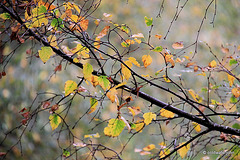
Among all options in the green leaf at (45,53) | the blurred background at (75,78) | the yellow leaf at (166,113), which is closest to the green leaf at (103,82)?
the green leaf at (45,53)

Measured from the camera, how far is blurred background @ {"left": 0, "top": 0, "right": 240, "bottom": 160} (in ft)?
7.14

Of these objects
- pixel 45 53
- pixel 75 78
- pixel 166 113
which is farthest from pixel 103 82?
pixel 75 78

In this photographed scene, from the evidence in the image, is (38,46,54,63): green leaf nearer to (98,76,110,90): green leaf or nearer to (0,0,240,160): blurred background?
(98,76,110,90): green leaf

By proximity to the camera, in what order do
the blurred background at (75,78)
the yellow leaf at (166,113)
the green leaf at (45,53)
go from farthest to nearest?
the blurred background at (75,78)
the yellow leaf at (166,113)
the green leaf at (45,53)

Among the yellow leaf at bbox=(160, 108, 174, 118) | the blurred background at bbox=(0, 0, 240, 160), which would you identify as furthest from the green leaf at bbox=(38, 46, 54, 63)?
the blurred background at bbox=(0, 0, 240, 160)

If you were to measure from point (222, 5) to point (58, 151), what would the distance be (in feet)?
11.0

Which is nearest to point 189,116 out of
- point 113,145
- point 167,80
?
point 167,80

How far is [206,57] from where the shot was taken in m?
3.61

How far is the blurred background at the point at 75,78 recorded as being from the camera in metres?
2.18

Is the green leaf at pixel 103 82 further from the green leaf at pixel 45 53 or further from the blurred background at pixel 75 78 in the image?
the blurred background at pixel 75 78

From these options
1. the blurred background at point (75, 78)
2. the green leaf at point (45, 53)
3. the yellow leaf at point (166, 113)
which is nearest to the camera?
the green leaf at point (45, 53)

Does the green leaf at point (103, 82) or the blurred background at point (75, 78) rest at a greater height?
the blurred background at point (75, 78)

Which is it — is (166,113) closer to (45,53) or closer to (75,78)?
(45,53)

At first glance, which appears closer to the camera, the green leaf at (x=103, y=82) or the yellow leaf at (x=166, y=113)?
the green leaf at (x=103, y=82)
